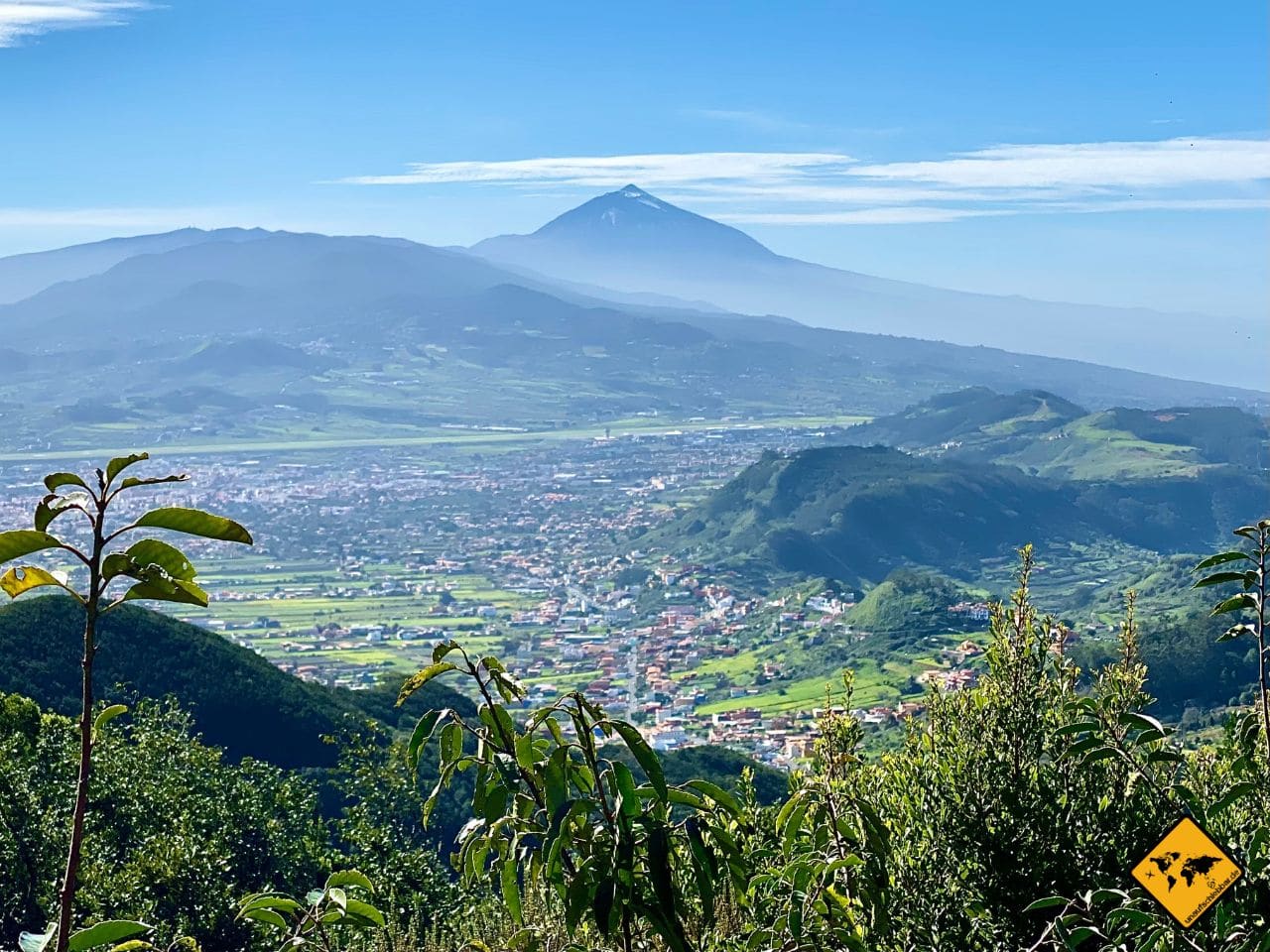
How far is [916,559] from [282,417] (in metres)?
87.6

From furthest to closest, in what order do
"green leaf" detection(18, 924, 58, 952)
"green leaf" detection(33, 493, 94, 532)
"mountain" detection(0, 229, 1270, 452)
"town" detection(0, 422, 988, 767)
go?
"mountain" detection(0, 229, 1270, 452) < "town" detection(0, 422, 988, 767) < "green leaf" detection(18, 924, 58, 952) < "green leaf" detection(33, 493, 94, 532)

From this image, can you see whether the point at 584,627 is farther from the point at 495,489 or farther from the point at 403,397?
the point at 403,397

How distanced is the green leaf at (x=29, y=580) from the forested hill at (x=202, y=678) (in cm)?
2097

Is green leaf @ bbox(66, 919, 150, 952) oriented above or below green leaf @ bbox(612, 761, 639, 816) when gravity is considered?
below

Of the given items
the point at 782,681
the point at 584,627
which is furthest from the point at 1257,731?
the point at 584,627

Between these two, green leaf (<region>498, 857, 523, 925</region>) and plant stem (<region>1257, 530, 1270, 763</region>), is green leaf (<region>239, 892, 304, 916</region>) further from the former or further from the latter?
plant stem (<region>1257, 530, 1270, 763</region>)

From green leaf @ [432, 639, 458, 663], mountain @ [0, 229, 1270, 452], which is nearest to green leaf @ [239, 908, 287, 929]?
green leaf @ [432, 639, 458, 663]

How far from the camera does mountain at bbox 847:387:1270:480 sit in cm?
10431

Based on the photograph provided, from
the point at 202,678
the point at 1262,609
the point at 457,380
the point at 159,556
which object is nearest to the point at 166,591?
the point at 159,556

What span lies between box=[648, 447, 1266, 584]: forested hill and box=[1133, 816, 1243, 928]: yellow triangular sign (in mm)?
73749

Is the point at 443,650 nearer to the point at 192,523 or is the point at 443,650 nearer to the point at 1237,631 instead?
the point at 192,523

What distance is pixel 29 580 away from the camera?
1.24 m

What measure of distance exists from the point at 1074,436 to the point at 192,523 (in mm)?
119778

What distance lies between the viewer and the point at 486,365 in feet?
575
